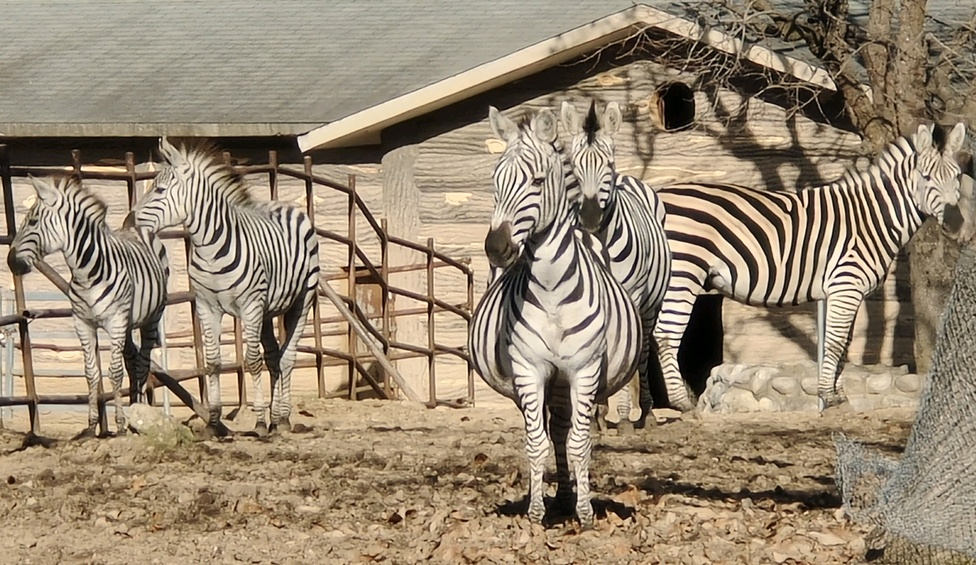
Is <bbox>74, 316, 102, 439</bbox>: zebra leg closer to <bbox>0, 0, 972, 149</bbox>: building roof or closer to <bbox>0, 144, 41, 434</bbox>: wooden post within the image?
<bbox>0, 144, 41, 434</bbox>: wooden post

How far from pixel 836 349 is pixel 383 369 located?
4487mm

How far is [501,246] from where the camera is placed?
6348 millimetres

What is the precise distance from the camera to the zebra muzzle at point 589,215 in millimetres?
7707

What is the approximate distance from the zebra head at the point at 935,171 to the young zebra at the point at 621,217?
6.98ft

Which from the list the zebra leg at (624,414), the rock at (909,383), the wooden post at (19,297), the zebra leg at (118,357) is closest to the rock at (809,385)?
the rock at (909,383)

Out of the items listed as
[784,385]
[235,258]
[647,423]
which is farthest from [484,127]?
[235,258]

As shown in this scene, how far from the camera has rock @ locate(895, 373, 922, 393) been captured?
1205 cm

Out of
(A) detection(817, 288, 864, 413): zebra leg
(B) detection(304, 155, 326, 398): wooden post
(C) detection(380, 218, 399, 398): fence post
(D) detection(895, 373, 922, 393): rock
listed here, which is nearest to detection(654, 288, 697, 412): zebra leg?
(A) detection(817, 288, 864, 413): zebra leg

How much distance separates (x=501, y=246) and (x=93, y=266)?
4.51 meters

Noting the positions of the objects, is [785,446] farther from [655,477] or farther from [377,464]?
[377,464]

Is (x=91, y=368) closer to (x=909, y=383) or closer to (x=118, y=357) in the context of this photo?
(x=118, y=357)

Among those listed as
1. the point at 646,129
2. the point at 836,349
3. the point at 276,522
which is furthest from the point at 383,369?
the point at 276,522

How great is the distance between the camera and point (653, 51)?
14.2 meters

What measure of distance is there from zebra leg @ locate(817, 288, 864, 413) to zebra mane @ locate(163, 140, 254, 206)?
14.6 ft
